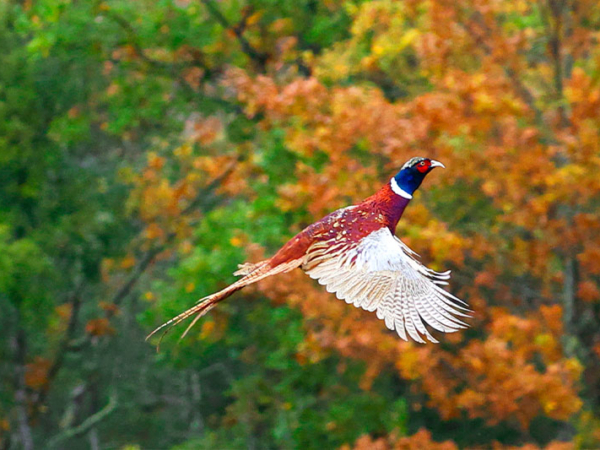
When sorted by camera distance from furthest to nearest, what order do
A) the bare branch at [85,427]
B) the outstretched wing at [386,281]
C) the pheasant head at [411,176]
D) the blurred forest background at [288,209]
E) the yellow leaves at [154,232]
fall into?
1. the yellow leaves at [154,232]
2. the bare branch at [85,427]
3. the blurred forest background at [288,209]
4. the pheasant head at [411,176]
5. the outstretched wing at [386,281]

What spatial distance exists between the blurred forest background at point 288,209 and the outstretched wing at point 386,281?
16.3 feet

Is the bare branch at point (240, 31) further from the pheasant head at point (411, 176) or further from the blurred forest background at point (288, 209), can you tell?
the pheasant head at point (411, 176)

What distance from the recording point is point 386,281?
17.4 feet

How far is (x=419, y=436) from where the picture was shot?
1194 centimetres

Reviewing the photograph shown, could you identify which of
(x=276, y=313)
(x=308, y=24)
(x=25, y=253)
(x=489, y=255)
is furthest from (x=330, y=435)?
(x=308, y=24)

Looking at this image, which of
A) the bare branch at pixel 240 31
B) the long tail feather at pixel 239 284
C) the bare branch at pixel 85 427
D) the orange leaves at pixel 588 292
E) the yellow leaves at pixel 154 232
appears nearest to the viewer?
the long tail feather at pixel 239 284

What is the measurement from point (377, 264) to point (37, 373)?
1369 cm

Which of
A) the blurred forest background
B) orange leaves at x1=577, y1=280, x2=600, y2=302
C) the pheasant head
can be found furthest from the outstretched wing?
orange leaves at x1=577, y1=280, x2=600, y2=302

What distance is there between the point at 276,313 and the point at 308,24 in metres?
4.47

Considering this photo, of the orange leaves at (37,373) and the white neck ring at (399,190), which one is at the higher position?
the white neck ring at (399,190)

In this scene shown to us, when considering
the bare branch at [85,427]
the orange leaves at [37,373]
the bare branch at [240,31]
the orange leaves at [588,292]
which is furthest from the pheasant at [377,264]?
the orange leaves at [37,373]

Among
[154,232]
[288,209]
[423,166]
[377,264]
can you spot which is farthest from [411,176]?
[154,232]

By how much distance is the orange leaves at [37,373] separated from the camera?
1748 cm

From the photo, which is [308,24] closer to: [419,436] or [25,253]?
[25,253]
